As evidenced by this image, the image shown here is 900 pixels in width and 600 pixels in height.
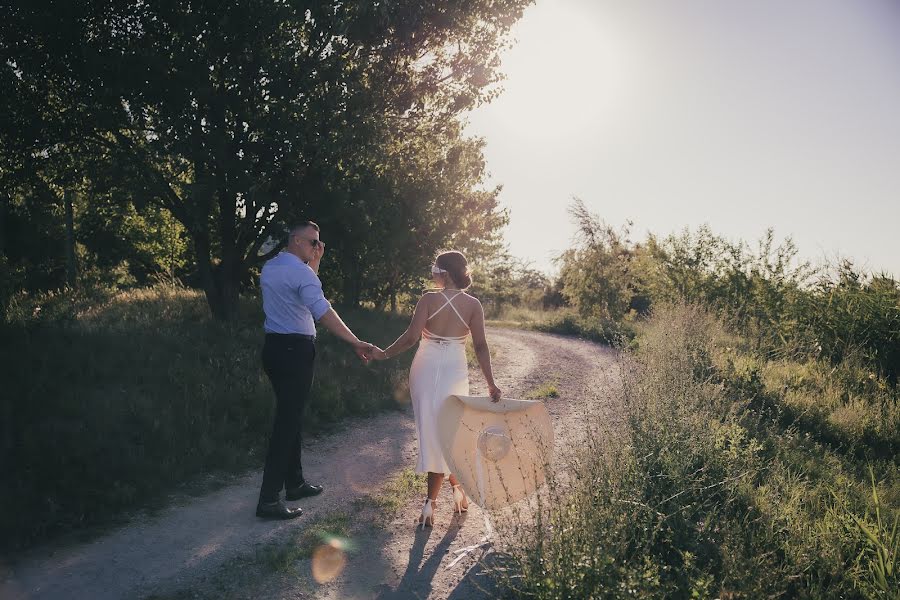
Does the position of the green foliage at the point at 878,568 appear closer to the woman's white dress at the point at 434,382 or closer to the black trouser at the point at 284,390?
the woman's white dress at the point at 434,382

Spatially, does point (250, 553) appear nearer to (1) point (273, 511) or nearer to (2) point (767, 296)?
(1) point (273, 511)

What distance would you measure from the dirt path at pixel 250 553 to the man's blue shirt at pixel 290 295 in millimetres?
1790

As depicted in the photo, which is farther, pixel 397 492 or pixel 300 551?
pixel 397 492

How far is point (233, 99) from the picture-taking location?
1135cm

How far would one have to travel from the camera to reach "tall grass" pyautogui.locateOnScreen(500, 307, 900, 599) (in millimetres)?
3654

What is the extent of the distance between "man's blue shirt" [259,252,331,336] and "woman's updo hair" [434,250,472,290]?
110cm

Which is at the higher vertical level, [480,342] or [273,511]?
[480,342]

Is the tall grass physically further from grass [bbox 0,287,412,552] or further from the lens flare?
grass [bbox 0,287,412,552]

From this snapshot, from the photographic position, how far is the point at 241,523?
5.18 m

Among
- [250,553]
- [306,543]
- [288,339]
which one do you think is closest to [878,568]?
[306,543]

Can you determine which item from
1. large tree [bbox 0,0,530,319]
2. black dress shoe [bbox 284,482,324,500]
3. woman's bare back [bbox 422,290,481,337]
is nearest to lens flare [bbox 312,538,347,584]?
black dress shoe [bbox 284,482,324,500]

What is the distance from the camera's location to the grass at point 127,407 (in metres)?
5.29

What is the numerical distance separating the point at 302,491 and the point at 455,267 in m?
2.75

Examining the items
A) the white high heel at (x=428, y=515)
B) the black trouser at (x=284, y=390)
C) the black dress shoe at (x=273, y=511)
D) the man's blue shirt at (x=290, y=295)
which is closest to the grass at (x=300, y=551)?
the black dress shoe at (x=273, y=511)
